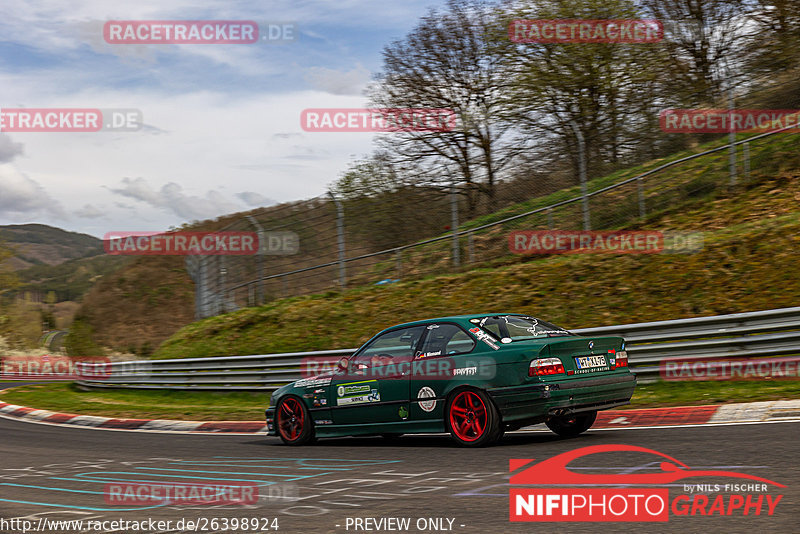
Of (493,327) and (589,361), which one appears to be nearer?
(589,361)

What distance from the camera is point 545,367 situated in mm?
7355

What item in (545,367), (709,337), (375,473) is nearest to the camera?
(375,473)

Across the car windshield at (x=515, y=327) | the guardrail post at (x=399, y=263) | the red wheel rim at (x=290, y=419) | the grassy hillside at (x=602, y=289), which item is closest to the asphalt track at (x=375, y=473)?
the red wheel rim at (x=290, y=419)

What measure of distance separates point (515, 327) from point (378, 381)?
1.64 meters

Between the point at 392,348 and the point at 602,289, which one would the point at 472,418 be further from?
the point at 602,289

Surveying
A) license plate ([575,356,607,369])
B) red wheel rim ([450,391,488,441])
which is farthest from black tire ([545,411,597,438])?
red wheel rim ([450,391,488,441])

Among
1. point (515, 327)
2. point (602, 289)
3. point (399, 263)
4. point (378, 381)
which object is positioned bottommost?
point (378, 381)

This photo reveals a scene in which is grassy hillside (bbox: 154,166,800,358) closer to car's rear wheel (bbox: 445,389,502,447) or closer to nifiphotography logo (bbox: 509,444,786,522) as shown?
car's rear wheel (bbox: 445,389,502,447)

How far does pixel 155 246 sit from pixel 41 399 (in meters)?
35.2

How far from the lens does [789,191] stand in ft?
49.7

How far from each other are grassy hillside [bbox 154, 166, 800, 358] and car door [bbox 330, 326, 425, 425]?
573 centimetres

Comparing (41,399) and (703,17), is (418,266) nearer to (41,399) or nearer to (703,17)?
(41,399)

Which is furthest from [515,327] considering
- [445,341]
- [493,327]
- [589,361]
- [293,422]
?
[293,422]

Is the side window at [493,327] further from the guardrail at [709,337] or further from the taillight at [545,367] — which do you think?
the guardrail at [709,337]
